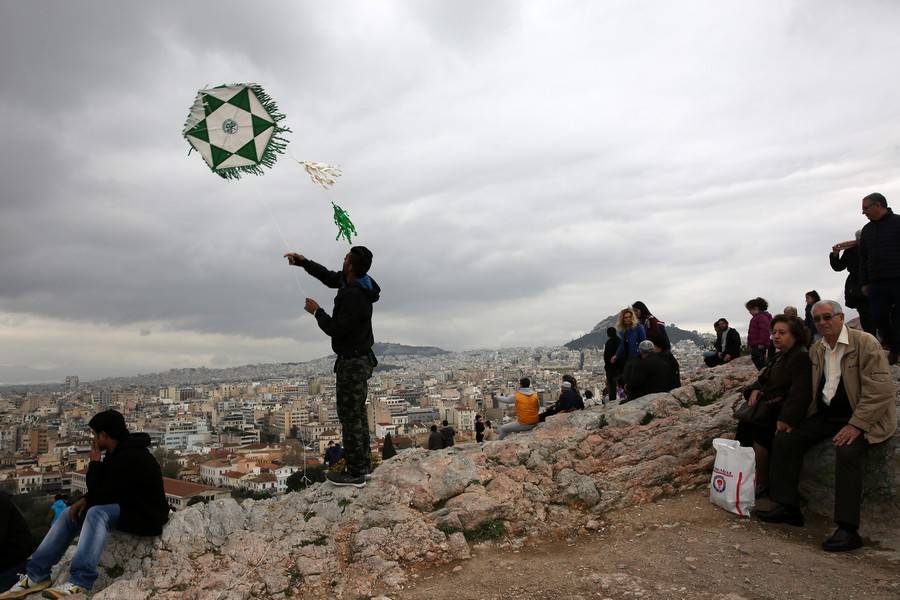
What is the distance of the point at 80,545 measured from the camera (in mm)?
4559

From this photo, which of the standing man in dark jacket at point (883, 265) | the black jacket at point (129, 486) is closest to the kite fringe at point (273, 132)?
the black jacket at point (129, 486)

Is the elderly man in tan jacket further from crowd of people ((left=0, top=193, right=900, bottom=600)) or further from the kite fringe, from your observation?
the kite fringe

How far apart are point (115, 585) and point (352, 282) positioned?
10.8ft

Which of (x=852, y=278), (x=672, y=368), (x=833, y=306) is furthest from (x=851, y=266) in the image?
(x=833, y=306)

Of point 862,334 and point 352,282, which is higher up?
point 352,282

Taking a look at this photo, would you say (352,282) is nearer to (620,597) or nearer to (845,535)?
(620,597)

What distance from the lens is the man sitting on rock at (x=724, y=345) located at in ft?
39.7

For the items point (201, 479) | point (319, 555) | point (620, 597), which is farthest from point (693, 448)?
point (201, 479)

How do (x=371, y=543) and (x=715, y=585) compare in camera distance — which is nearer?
(x=715, y=585)

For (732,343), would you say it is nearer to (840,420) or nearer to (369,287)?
(840,420)

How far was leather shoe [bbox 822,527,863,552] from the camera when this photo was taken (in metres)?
4.33

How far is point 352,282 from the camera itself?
225 inches

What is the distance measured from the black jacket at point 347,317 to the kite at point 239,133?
0.63m

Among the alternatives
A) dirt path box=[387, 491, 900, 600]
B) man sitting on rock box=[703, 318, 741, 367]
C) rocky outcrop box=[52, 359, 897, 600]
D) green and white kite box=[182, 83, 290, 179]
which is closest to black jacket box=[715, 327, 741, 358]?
man sitting on rock box=[703, 318, 741, 367]
